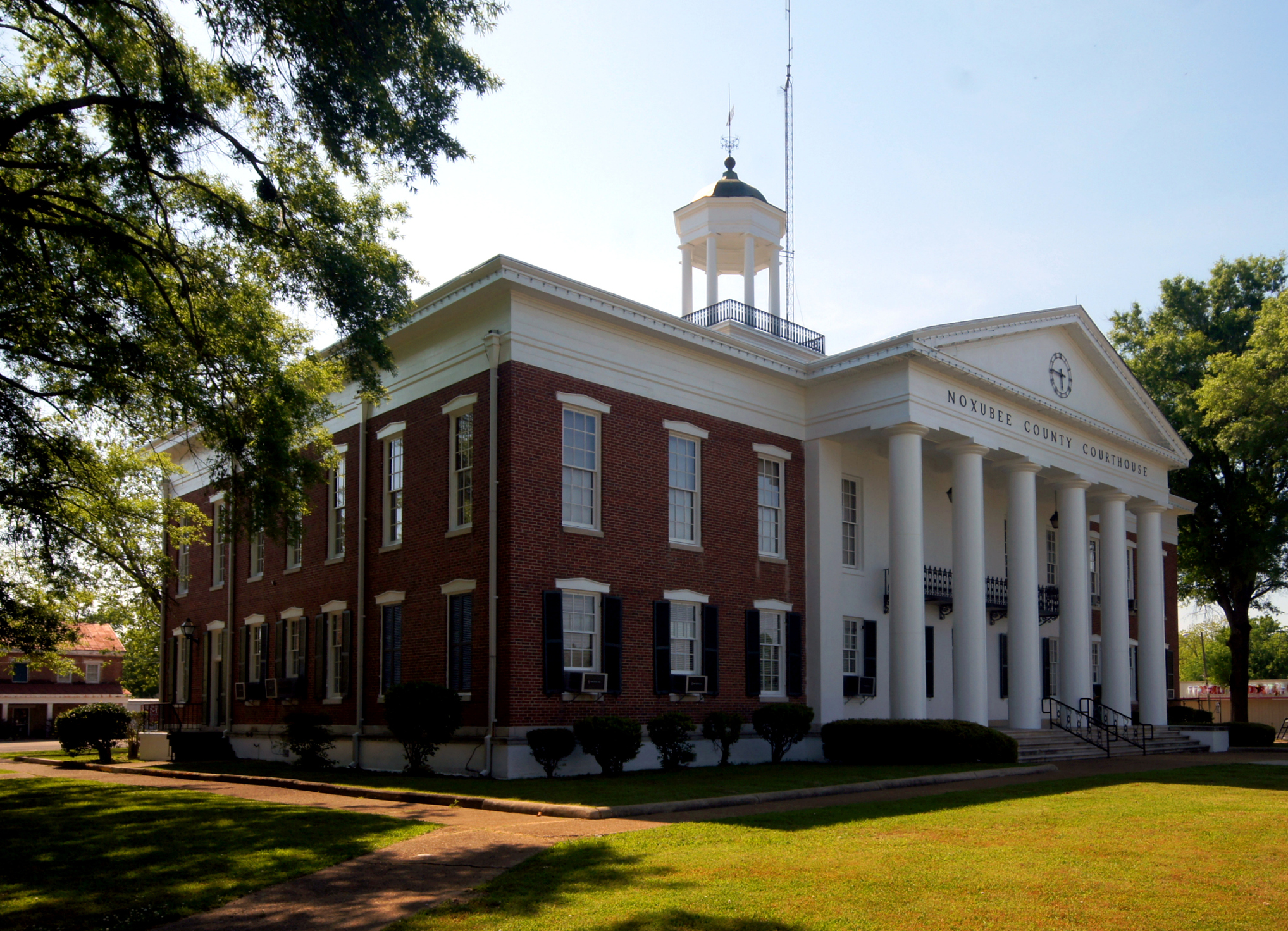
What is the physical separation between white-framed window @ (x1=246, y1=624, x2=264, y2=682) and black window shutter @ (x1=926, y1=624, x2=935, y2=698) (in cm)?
1726

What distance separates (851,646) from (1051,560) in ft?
35.9

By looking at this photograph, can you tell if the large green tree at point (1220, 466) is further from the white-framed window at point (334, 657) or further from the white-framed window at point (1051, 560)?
the white-framed window at point (334, 657)

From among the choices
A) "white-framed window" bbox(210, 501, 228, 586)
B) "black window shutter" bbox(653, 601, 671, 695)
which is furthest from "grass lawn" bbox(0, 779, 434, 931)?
"white-framed window" bbox(210, 501, 228, 586)

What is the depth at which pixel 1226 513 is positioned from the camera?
42094mm

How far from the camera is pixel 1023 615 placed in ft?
90.0

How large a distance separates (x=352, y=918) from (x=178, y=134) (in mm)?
11111

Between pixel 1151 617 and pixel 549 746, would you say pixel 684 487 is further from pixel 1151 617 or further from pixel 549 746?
pixel 1151 617

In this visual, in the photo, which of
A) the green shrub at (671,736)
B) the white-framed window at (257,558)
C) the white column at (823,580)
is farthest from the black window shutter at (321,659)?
the white column at (823,580)

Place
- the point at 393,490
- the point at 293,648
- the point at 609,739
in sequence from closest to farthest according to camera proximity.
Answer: the point at 609,739 → the point at 393,490 → the point at 293,648

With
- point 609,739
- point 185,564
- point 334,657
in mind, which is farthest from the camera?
point 185,564

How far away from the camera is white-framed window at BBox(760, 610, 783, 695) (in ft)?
82.5

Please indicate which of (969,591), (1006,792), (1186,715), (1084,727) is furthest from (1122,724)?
(1006,792)

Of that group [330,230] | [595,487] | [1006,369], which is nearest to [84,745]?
[595,487]

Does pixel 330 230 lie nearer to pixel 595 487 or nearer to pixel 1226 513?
pixel 595 487
